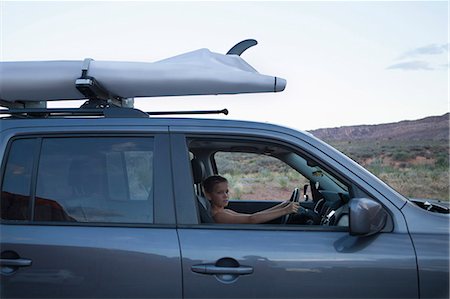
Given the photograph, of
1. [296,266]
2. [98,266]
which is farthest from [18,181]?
[296,266]

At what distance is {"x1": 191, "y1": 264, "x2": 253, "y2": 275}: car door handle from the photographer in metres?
2.90

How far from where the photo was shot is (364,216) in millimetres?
2883

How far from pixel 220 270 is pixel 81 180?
1023mm

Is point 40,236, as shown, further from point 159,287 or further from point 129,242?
point 159,287

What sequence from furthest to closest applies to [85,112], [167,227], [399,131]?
[399,131], [85,112], [167,227]

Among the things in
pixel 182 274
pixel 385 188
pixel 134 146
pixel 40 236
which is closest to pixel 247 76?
pixel 134 146

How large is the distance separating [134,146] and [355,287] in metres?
1.53

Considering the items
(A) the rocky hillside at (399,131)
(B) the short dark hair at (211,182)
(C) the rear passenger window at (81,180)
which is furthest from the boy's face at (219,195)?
(A) the rocky hillside at (399,131)

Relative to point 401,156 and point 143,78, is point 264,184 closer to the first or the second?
point 143,78

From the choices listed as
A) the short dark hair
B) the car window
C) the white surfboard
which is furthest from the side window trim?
the car window

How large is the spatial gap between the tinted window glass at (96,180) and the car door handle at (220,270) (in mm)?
425

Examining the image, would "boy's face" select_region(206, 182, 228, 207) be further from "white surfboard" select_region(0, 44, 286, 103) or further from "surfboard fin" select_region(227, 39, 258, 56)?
"surfboard fin" select_region(227, 39, 258, 56)

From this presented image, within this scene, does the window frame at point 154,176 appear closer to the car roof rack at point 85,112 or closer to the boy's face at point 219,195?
the car roof rack at point 85,112

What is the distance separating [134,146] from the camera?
3273 mm
